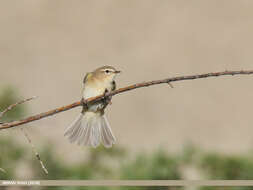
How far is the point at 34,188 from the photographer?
143 inches

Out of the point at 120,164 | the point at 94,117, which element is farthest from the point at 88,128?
A: the point at 120,164

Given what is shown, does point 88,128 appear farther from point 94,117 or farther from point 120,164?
point 120,164

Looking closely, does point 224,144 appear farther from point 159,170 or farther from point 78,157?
point 159,170

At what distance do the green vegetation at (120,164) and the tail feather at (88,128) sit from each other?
116cm

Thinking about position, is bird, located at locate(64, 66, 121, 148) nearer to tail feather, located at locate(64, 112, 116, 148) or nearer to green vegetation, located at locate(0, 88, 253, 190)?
tail feather, located at locate(64, 112, 116, 148)

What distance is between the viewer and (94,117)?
7.98 feet

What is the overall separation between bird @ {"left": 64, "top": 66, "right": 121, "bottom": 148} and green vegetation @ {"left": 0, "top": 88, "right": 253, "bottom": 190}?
118 cm

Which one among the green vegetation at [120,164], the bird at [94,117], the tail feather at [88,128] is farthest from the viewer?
the green vegetation at [120,164]

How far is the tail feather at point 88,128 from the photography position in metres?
2.20

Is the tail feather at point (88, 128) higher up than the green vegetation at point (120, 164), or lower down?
higher up

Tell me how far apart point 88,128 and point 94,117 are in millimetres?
74

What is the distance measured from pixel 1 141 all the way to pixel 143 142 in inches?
182

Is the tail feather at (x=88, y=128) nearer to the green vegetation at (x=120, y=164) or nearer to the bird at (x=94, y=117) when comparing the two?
the bird at (x=94, y=117)

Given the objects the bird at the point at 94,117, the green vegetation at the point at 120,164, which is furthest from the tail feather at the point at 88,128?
the green vegetation at the point at 120,164
